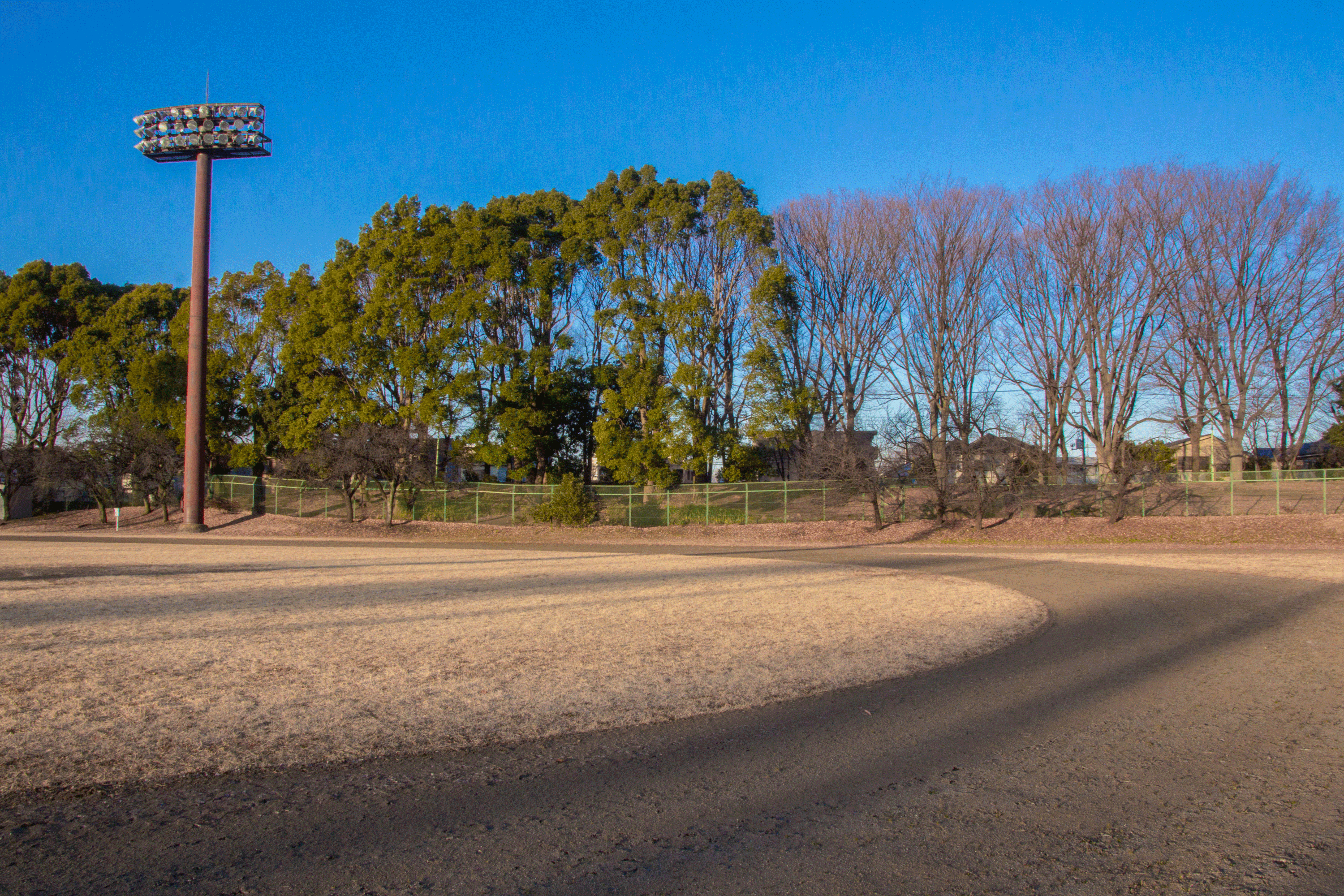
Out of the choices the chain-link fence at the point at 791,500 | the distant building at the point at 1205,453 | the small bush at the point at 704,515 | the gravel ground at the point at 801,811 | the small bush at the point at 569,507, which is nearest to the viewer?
the gravel ground at the point at 801,811

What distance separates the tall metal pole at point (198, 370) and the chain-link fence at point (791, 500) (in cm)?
422

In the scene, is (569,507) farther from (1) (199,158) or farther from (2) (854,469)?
(1) (199,158)

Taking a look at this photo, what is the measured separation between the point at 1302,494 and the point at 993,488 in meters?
10.1

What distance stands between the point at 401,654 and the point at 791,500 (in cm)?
2477

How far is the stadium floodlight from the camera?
100ft

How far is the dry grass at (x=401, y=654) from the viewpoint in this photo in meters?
4.96

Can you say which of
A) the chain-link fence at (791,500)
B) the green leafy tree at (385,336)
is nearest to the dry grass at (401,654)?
the chain-link fence at (791,500)

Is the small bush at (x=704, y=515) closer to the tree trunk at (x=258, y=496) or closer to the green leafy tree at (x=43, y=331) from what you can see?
the tree trunk at (x=258, y=496)

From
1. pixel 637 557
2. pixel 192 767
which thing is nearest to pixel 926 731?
pixel 192 767

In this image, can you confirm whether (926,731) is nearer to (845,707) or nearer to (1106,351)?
(845,707)

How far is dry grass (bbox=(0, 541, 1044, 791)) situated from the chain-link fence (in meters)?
15.9

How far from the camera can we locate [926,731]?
5.26 m

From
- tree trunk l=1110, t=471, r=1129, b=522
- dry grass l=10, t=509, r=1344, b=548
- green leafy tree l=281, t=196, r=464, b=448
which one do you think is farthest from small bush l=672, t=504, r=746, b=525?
tree trunk l=1110, t=471, r=1129, b=522

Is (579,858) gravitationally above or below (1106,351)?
below
